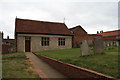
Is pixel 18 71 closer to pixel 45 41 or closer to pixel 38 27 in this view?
pixel 45 41

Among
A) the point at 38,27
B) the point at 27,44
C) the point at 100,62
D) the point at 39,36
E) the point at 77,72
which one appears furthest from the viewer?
the point at 38,27

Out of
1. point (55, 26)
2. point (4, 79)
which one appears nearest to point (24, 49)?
point (55, 26)

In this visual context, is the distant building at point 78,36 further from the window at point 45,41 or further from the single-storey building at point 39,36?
the window at point 45,41

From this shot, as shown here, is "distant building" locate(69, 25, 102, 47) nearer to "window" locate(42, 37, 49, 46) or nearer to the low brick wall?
"window" locate(42, 37, 49, 46)

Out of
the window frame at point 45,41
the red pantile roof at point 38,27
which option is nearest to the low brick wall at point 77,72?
the window frame at point 45,41

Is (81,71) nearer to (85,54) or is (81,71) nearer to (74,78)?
(74,78)

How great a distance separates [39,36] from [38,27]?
2535 millimetres

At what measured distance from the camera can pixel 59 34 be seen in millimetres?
25094

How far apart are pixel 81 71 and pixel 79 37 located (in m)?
24.3

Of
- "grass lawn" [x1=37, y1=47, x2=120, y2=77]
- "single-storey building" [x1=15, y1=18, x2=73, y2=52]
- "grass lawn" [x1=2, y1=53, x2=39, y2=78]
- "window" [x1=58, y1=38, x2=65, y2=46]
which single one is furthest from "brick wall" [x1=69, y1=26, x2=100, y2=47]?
"grass lawn" [x1=2, y1=53, x2=39, y2=78]

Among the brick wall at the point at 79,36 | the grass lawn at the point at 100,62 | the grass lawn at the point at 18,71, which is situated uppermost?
the brick wall at the point at 79,36

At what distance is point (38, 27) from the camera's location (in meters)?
24.8

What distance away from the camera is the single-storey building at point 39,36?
21.8m

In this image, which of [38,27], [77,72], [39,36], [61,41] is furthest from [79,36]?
[77,72]
